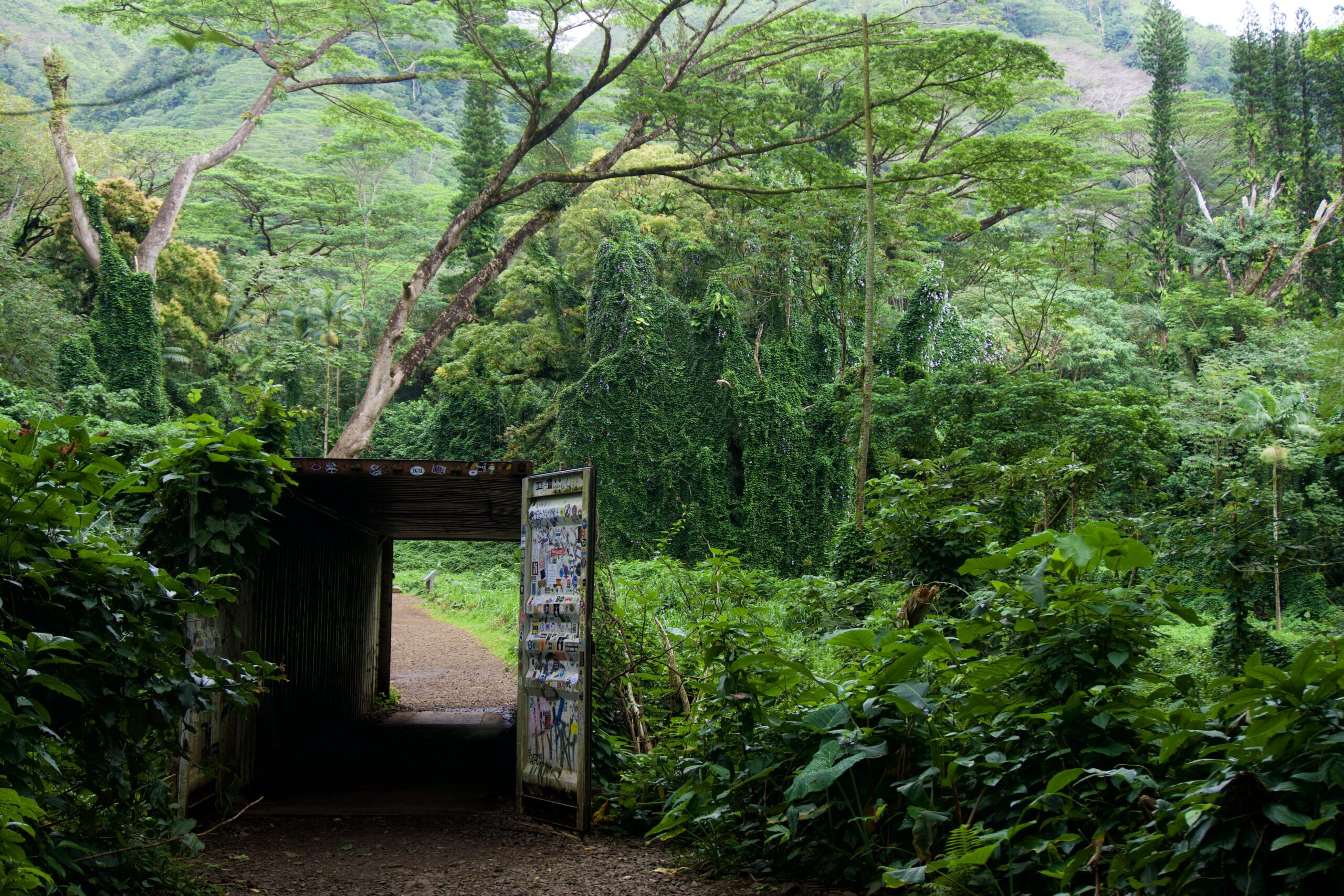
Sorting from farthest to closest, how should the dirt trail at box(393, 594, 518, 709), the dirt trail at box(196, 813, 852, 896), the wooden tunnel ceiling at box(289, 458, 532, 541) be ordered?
the dirt trail at box(393, 594, 518, 709) → the wooden tunnel ceiling at box(289, 458, 532, 541) → the dirt trail at box(196, 813, 852, 896)

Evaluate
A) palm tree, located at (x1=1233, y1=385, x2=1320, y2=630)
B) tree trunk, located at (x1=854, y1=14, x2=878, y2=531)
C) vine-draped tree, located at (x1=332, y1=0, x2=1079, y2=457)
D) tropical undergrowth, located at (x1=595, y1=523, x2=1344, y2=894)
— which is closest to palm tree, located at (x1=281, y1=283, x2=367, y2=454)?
vine-draped tree, located at (x1=332, y1=0, x2=1079, y2=457)

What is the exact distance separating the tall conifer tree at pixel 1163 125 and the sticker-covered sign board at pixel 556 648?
32.9 metres

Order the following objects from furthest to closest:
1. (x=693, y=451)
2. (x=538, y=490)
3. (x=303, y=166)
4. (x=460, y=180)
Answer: (x=303, y=166)
(x=460, y=180)
(x=693, y=451)
(x=538, y=490)

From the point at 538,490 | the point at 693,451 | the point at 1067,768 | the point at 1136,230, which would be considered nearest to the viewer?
the point at 1067,768

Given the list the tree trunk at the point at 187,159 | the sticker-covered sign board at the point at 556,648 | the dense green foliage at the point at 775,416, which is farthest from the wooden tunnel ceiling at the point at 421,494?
the tree trunk at the point at 187,159

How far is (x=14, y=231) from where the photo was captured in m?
26.8

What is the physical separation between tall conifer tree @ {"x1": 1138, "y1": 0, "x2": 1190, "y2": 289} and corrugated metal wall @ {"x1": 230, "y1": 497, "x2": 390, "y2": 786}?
31239 millimetres

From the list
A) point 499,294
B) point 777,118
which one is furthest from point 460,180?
point 777,118

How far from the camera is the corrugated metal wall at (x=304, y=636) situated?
672 cm

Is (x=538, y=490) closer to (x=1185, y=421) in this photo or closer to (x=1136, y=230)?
(x=1185, y=421)

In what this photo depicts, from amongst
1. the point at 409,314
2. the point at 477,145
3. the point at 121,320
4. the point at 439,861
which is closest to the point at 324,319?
the point at 477,145

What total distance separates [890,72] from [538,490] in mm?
11934

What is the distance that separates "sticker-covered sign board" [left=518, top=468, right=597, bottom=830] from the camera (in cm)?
563

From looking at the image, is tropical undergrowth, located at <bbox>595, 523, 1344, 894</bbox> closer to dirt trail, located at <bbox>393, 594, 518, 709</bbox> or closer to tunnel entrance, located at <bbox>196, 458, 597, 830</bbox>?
tunnel entrance, located at <bbox>196, 458, 597, 830</bbox>
